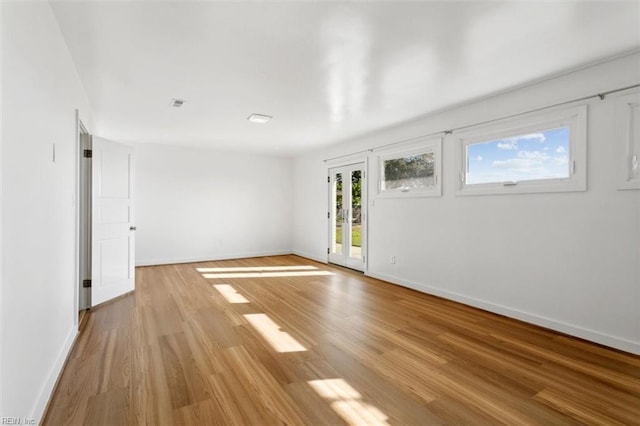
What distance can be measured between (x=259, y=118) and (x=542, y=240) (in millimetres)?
3859

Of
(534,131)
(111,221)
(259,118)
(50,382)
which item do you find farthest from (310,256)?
(50,382)

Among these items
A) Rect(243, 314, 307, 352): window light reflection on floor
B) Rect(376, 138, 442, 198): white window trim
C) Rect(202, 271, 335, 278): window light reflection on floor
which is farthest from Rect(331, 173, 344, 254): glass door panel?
Rect(243, 314, 307, 352): window light reflection on floor

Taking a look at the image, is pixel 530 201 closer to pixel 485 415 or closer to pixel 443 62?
pixel 443 62

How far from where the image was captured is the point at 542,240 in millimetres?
3258

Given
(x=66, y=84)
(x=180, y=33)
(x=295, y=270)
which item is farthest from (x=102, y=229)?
(x=295, y=270)

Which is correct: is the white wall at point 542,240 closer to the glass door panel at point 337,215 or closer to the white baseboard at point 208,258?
the glass door panel at point 337,215

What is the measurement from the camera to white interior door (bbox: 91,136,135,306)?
380cm

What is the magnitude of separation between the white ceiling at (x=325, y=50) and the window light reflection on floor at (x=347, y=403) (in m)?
2.55

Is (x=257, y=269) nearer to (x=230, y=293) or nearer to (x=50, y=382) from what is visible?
(x=230, y=293)

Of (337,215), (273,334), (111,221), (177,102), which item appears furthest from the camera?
(337,215)

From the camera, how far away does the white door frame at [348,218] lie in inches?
225

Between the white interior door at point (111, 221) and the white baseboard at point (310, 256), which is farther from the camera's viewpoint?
the white baseboard at point (310, 256)

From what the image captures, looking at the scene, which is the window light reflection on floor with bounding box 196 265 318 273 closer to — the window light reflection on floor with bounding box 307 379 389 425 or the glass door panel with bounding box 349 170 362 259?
the glass door panel with bounding box 349 170 362 259

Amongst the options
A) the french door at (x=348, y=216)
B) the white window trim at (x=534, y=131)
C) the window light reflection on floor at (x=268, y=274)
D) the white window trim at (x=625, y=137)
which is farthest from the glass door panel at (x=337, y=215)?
the white window trim at (x=625, y=137)
